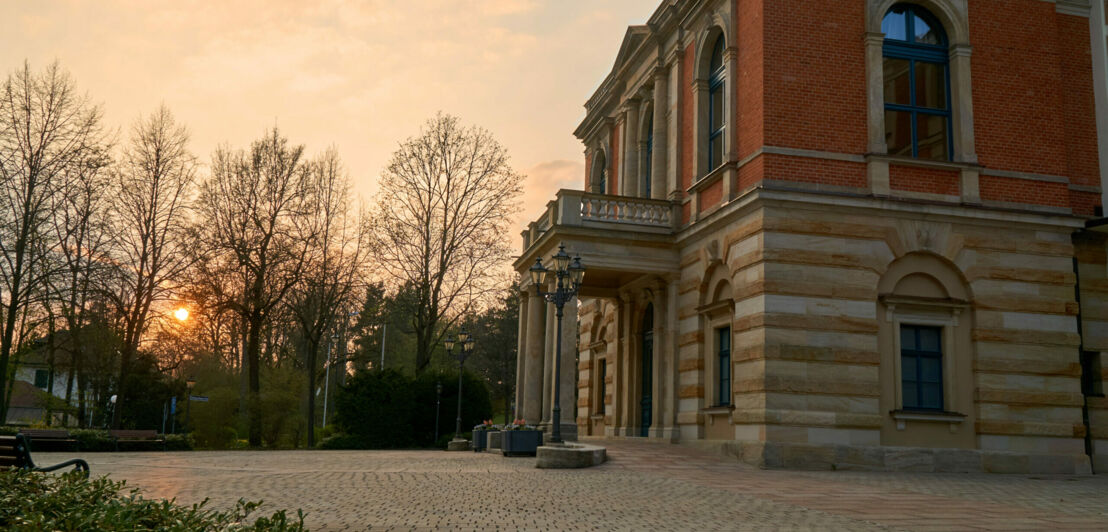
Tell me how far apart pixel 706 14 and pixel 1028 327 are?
35.0ft

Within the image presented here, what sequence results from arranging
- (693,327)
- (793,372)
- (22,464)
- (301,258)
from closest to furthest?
(22,464)
(793,372)
(693,327)
(301,258)

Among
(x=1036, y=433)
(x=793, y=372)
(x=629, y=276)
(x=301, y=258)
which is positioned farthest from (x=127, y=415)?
(x=1036, y=433)

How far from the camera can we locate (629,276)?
1001 inches

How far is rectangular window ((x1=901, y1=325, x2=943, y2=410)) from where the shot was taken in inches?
725

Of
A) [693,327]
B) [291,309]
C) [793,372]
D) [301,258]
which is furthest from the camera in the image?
[291,309]

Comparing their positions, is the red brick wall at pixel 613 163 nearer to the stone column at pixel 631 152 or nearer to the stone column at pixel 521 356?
the stone column at pixel 631 152

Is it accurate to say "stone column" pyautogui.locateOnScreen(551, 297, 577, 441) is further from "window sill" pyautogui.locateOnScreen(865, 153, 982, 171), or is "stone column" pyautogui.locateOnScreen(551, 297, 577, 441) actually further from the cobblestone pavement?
"window sill" pyautogui.locateOnScreen(865, 153, 982, 171)

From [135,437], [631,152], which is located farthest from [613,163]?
[135,437]

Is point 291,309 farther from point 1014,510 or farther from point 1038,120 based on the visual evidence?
point 1014,510

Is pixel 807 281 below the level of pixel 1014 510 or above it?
above

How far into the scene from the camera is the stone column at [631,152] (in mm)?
28031

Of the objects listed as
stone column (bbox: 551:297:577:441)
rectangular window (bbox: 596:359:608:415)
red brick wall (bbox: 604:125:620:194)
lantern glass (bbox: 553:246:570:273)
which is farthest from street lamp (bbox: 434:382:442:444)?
lantern glass (bbox: 553:246:570:273)

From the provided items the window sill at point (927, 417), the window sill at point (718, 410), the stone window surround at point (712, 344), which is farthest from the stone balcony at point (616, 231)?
the window sill at point (927, 417)

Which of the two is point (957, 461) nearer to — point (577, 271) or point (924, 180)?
point (924, 180)
